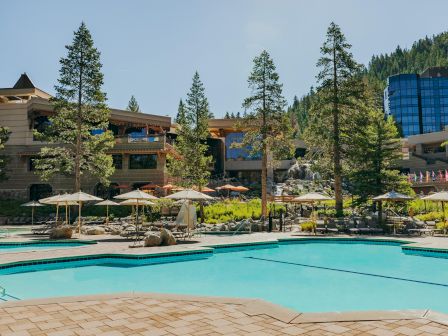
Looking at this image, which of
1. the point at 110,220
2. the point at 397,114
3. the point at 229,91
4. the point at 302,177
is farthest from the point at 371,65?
the point at 110,220

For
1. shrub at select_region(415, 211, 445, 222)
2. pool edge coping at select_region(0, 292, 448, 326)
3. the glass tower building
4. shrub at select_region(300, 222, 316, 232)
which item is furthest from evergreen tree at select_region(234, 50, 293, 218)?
the glass tower building

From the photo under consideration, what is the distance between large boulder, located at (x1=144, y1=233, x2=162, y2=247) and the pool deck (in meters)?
9.47

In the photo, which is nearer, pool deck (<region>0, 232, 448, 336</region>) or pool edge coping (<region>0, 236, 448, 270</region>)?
pool deck (<region>0, 232, 448, 336</region>)

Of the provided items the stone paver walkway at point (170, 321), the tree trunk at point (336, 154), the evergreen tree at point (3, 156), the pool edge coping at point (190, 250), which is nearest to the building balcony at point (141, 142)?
the evergreen tree at point (3, 156)

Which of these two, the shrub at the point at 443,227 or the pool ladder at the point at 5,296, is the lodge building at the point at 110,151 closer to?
the shrub at the point at 443,227

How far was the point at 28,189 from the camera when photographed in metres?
39.4

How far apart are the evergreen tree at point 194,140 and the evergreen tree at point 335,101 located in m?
9.20

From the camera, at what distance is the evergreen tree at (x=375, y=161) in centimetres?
2494

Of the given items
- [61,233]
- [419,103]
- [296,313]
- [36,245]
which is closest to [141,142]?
[61,233]

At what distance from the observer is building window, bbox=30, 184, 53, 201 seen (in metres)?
39.8

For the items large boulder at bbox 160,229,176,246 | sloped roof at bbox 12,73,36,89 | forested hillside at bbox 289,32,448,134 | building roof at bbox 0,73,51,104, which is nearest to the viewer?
large boulder at bbox 160,229,176,246

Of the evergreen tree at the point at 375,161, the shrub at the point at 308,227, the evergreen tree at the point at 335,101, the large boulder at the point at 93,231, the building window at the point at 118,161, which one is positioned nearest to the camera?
the large boulder at the point at 93,231

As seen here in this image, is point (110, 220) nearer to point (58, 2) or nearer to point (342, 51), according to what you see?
point (58, 2)

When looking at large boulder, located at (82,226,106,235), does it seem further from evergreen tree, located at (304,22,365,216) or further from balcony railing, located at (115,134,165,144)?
balcony railing, located at (115,134,165,144)
